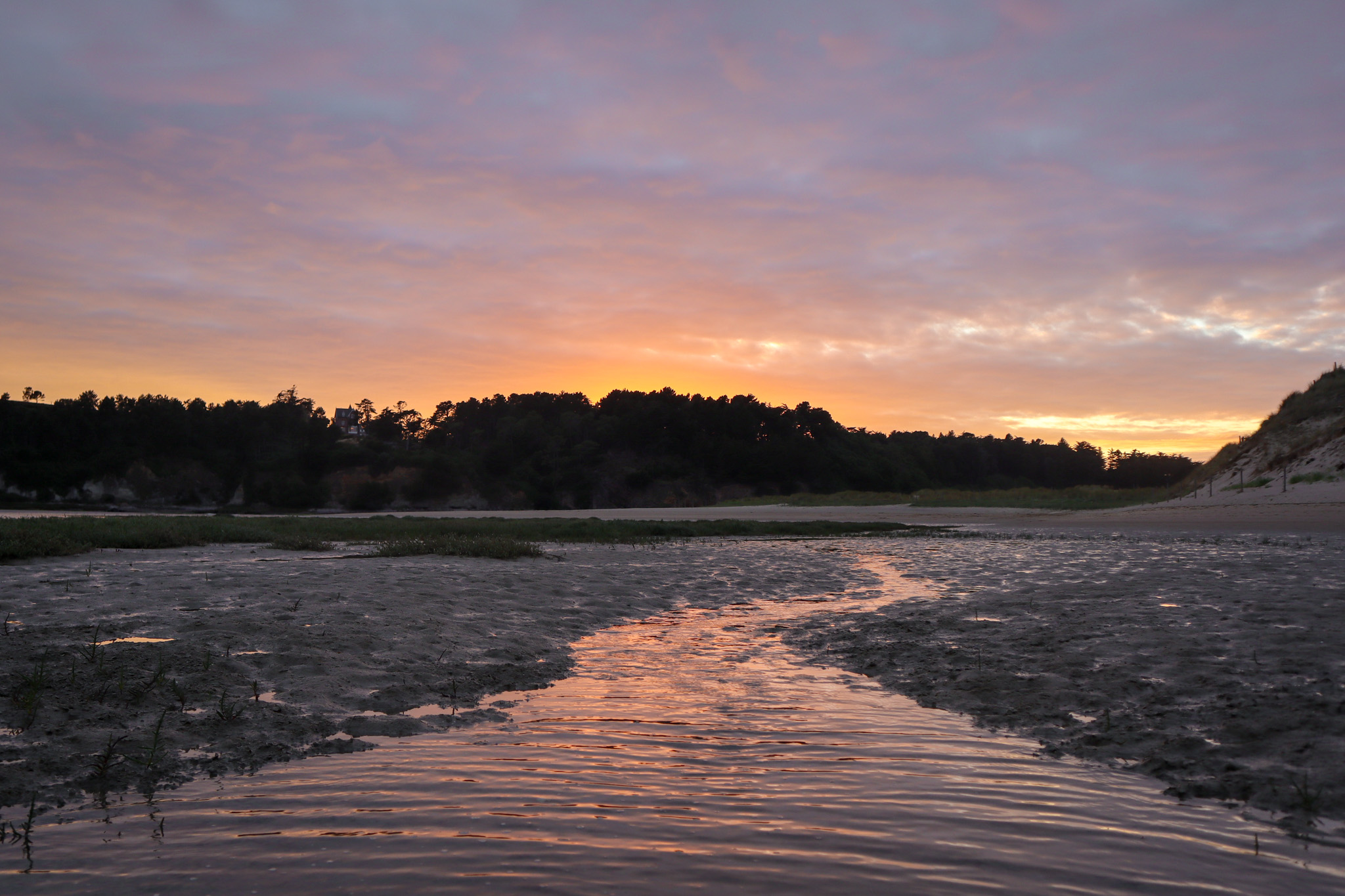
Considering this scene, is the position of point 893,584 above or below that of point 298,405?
below

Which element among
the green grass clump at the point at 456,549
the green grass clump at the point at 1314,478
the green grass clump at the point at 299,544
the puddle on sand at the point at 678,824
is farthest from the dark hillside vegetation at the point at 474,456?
the puddle on sand at the point at 678,824

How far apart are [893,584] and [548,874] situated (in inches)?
586

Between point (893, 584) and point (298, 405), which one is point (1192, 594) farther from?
point (298, 405)

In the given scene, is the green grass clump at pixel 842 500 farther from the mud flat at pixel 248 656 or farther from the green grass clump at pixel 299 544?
the mud flat at pixel 248 656

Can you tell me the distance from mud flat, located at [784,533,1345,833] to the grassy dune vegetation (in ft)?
44.5

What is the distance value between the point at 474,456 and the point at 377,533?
97232mm

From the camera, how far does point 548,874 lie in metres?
3.75

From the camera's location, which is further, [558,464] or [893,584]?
[558,464]

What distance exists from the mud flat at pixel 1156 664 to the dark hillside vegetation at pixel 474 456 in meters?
103

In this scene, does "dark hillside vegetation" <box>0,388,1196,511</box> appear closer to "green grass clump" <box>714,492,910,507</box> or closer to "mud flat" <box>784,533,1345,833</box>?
"green grass clump" <box>714,492,910,507</box>

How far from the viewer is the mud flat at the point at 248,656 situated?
570 cm

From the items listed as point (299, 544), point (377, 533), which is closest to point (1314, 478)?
point (377, 533)

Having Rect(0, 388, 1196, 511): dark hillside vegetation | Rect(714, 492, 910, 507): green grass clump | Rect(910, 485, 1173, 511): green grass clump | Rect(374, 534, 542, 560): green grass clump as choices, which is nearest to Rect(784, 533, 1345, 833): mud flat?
Rect(374, 534, 542, 560): green grass clump

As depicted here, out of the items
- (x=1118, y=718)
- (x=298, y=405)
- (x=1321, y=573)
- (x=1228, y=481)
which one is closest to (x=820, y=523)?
(x=1228, y=481)
